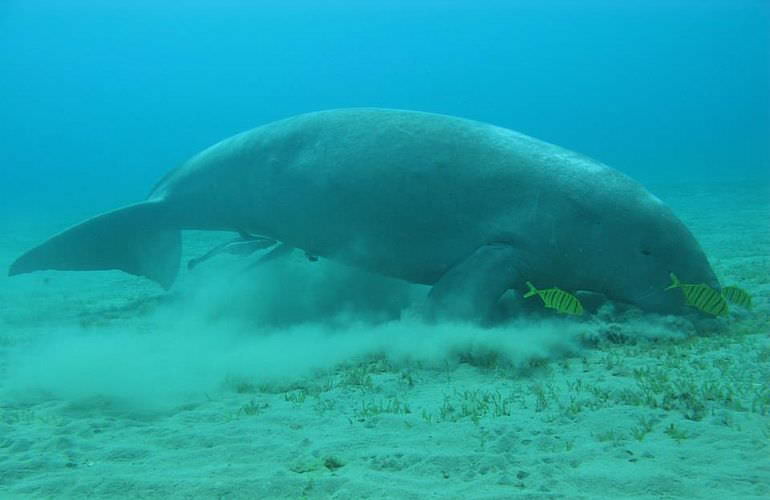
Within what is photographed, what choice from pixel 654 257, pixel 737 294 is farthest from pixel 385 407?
pixel 737 294

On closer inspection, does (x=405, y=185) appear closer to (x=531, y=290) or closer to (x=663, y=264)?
(x=531, y=290)

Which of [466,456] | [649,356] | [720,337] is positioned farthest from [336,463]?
[720,337]

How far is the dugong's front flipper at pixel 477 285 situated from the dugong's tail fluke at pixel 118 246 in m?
4.66

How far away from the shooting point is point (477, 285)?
5742mm

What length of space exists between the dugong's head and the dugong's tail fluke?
20.1 feet

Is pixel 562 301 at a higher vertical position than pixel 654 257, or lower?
lower

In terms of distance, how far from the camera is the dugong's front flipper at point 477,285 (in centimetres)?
566

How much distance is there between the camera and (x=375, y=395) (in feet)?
14.7

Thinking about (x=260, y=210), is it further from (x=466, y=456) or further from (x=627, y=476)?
(x=627, y=476)

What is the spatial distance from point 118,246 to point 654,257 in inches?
277

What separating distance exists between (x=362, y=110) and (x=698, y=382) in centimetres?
496

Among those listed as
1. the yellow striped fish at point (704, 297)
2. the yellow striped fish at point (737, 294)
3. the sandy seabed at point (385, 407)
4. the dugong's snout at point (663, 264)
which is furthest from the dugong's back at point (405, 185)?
the yellow striped fish at point (737, 294)

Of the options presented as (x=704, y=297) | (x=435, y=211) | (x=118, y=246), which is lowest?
(x=704, y=297)

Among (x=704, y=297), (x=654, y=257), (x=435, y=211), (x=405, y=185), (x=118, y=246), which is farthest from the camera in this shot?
(x=118, y=246)
